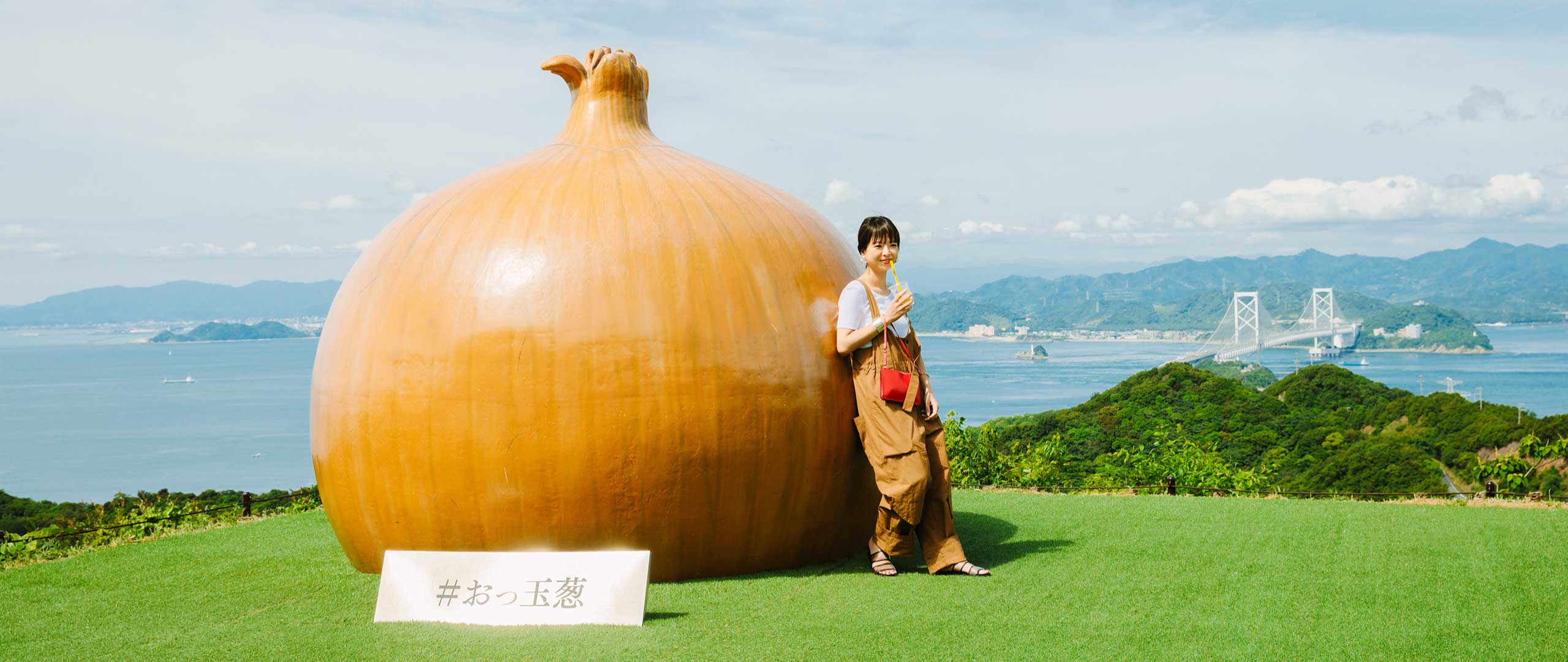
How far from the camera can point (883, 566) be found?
816 centimetres

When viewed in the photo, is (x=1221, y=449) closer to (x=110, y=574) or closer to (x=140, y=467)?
(x=110, y=574)

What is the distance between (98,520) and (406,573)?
25.6 ft

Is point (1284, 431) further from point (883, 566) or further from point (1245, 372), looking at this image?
point (1245, 372)

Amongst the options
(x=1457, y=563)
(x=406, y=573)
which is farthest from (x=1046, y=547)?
(x=406, y=573)

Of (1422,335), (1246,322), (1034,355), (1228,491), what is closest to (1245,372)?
(1246,322)

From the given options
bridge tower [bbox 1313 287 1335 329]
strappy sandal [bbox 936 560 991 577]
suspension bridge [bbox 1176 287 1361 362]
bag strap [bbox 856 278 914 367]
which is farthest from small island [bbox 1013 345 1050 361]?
bag strap [bbox 856 278 914 367]

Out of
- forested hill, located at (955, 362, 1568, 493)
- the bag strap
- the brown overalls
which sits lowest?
forested hill, located at (955, 362, 1568, 493)

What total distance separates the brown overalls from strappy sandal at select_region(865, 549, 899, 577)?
0.08 m

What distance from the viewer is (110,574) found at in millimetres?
9055

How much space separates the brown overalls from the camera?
7801 millimetres

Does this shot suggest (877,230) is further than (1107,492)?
No

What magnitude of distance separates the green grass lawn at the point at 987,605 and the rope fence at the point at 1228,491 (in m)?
2.69

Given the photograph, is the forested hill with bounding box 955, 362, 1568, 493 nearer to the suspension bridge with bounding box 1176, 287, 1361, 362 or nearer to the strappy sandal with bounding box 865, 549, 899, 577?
the strappy sandal with bounding box 865, 549, 899, 577

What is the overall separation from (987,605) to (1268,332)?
513 feet
